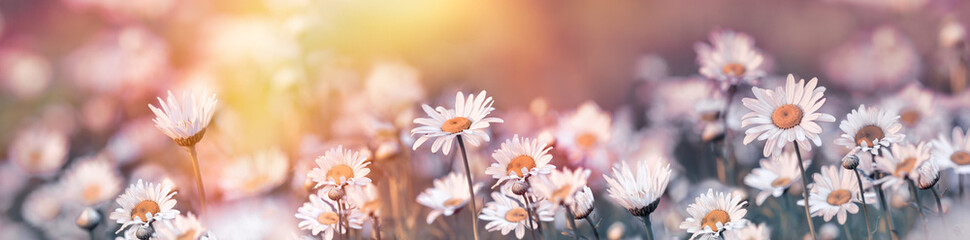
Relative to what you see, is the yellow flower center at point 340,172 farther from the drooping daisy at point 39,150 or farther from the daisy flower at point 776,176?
the drooping daisy at point 39,150

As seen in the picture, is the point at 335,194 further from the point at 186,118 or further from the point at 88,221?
the point at 88,221

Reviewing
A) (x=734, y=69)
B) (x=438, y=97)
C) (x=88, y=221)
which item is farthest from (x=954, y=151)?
(x=88, y=221)

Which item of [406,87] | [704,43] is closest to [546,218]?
[406,87]

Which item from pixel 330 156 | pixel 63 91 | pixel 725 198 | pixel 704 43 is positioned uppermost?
pixel 63 91

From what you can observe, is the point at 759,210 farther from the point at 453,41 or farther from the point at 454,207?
the point at 453,41

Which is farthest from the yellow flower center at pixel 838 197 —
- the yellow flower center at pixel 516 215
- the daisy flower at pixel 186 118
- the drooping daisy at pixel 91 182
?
the drooping daisy at pixel 91 182

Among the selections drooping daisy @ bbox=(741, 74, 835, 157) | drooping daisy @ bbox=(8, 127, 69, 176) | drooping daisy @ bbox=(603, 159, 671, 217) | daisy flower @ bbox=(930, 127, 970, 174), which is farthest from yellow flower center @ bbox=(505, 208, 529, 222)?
drooping daisy @ bbox=(8, 127, 69, 176)

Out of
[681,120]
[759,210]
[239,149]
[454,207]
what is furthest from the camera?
[681,120]

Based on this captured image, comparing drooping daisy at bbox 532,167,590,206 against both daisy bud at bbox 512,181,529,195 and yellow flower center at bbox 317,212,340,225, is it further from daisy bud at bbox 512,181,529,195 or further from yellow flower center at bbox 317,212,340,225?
yellow flower center at bbox 317,212,340,225
